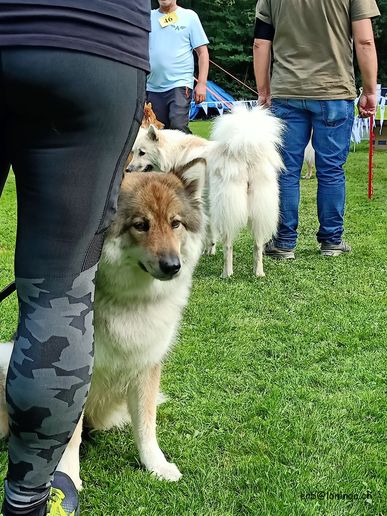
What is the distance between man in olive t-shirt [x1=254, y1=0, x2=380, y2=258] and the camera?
3.77 metres

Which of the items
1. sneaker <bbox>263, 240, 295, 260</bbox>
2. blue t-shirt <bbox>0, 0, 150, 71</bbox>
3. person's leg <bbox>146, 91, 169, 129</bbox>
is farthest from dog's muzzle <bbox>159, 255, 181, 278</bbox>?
person's leg <bbox>146, 91, 169, 129</bbox>

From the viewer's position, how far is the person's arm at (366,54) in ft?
12.4

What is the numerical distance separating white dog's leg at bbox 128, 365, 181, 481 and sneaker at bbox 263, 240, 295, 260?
8.23 ft

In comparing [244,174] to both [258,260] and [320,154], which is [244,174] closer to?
[258,260]

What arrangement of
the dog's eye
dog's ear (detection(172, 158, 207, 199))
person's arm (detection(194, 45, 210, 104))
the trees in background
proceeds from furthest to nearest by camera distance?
1. the trees in background
2. person's arm (detection(194, 45, 210, 104))
3. dog's ear (detection(172, 158, 207, 199))
4. the dog's eye

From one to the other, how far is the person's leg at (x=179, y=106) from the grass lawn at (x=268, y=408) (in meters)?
1.95

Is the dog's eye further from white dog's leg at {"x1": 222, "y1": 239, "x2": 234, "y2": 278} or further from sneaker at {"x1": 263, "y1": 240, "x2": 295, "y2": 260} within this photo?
sneaker at {"x1": 263, "y1": 240, "x2": 295, "y2": 260}

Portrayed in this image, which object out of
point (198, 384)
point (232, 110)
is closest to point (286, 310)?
point (198, 384)

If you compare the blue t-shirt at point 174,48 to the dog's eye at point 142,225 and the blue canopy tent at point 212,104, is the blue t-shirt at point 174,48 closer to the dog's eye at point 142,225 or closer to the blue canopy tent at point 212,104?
the dog's eye at point 142,225

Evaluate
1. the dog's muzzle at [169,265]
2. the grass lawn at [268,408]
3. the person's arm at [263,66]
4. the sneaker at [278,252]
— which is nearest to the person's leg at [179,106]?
the person's arm at [263,66]

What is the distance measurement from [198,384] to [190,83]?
3.52m

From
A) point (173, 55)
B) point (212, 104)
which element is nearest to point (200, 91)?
point (173, 55)

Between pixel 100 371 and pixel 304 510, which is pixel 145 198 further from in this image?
pixel 304 510

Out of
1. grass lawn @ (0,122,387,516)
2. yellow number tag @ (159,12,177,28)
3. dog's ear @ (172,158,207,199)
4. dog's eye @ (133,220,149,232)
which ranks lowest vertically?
grass lawn @ (0,122,387,516)
